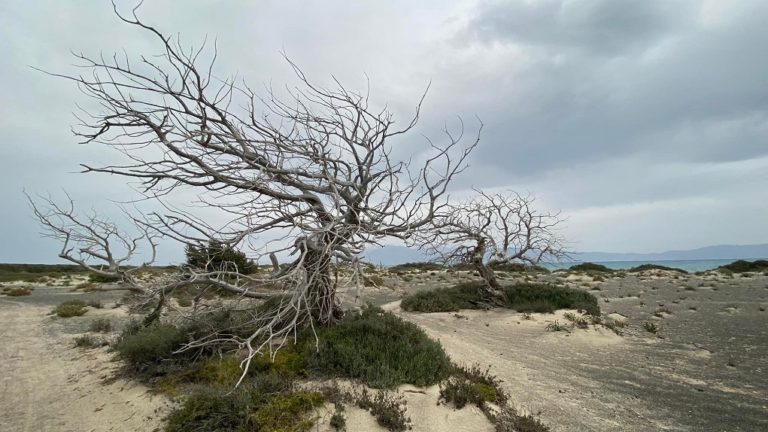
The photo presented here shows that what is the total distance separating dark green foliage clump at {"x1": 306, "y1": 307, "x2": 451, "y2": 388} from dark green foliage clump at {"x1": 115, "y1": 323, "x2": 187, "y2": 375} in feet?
9.04

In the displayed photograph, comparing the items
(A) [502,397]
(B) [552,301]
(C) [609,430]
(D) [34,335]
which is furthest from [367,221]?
(D) [34,335]

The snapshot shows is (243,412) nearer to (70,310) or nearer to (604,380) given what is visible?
(604,380)

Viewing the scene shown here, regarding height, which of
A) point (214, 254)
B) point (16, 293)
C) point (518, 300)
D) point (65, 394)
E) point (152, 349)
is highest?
point (214, 254)

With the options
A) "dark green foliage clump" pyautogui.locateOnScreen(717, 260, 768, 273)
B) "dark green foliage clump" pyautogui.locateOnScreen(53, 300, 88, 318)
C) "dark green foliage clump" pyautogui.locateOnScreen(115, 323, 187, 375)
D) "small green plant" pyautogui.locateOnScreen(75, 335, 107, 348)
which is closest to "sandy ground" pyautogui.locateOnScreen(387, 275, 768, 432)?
"dark green foliage clump" pyautogui.locateOnScreen(115, 323, 187, 375)

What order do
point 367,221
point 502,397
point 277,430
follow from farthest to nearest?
1. point 367,221
2. point 502,397
3. point 277,430

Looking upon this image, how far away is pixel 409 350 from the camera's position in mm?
7184

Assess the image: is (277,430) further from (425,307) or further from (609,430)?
(425,307)

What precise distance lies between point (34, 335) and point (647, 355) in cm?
1802

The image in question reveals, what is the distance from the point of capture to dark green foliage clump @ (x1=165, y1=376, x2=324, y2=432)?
4.89m

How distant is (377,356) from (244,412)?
2507 millimetres

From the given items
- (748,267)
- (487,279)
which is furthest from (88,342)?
(748,267)

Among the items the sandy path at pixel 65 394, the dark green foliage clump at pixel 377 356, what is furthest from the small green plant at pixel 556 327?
the sandy path at pixel 65 394

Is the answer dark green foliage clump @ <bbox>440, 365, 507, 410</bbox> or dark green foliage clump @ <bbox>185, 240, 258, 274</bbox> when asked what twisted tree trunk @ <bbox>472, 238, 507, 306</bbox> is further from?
dark green foliage clump @ <bbox>440, 365, 507, 410</bbox>

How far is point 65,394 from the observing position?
737 centimetres
